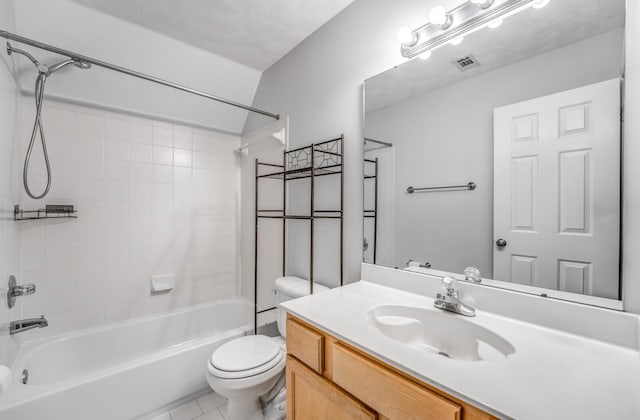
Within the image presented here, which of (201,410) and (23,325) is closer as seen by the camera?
(23,325)

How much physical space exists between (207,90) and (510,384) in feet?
8.49

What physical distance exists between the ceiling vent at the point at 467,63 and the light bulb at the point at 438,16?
0.55 ft

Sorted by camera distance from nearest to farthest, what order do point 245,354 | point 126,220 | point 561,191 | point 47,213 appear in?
point 561,191 → point 245,354 → point 47,213 → point 126,220

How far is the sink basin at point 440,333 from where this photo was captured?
0.87 metres

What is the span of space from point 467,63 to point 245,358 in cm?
180

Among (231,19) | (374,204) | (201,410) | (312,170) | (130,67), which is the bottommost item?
(201,410)

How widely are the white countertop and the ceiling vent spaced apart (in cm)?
101

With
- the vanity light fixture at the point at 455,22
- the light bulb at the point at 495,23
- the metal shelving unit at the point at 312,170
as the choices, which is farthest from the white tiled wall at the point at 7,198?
the light bulb at the point at 495,23

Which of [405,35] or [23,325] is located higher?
[405,35]

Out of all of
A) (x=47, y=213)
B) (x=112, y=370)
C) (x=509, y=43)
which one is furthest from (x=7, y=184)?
(x=509, y=43)

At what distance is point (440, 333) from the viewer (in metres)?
1.01

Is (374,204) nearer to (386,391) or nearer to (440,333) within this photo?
(440,333)

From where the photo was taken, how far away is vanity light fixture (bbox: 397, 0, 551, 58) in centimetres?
99

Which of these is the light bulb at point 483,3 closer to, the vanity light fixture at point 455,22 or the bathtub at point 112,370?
the vanity light fixture at point 455,22
